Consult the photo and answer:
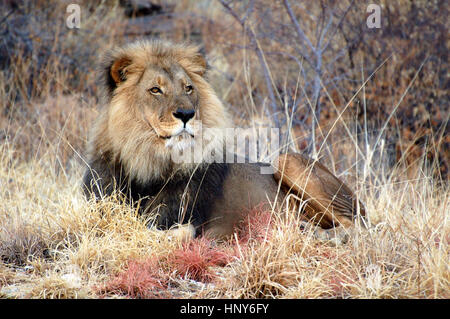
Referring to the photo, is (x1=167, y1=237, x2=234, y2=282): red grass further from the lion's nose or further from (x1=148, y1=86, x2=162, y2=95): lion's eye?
(x1=148, y1=86, x2=162, y2=95): lion's eye

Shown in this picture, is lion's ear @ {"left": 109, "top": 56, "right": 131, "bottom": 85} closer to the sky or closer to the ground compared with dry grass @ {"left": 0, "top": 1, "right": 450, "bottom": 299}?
closer to the sky

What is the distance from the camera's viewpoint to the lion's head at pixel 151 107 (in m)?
4.57

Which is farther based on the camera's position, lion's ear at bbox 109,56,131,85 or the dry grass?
lion's ear at bbox 109,56,131,85

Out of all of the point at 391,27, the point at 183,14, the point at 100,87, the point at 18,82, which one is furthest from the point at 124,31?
the point at 100,87

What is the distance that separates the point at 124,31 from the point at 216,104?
24.6 ft

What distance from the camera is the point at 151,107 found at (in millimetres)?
4645

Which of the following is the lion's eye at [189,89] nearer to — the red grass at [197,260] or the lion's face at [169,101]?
the lion's face at [169,101]

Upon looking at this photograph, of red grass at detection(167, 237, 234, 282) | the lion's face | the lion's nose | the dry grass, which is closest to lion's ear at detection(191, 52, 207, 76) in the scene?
the lion's face

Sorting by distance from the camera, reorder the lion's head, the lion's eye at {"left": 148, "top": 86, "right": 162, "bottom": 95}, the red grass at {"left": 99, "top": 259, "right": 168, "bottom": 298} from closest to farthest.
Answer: the red grass at {"left": 99, "top": 259, "right": 168, "bottom": 298}
the lion's head
the lion's eye at {"left": 148, "top": 86, "right": 162, "bottom": 95}

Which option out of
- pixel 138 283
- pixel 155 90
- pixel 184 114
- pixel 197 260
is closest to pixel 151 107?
pixel 155 90

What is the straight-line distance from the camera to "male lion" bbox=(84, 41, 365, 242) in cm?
465

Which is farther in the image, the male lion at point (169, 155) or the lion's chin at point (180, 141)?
the male lion at point (169, 155)

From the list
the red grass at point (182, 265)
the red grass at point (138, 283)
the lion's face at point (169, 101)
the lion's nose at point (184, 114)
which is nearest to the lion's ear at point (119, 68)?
A: the lion's face at point (169, 101)

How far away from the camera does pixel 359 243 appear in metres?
4.34
